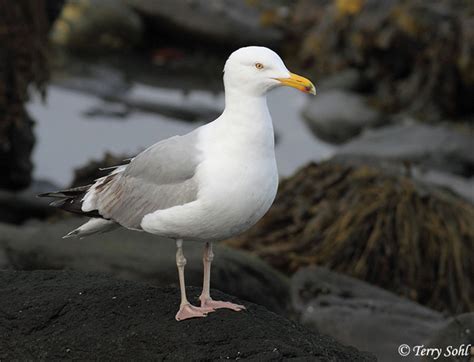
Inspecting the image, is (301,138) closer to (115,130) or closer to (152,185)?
(115,130)

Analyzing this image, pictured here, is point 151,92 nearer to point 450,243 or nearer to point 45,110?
point 45,110

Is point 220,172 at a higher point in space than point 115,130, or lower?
higher

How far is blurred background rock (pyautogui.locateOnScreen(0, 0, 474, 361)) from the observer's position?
702 centimetres

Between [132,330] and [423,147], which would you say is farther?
[423,147]

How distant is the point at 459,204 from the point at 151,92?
261 inches

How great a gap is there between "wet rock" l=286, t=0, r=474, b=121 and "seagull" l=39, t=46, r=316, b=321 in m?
8.30

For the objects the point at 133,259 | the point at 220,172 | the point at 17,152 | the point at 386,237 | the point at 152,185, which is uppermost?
the point at 220,172

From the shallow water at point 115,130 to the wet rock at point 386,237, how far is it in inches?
109

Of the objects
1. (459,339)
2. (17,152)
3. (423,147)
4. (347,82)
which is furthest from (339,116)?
(459,339)

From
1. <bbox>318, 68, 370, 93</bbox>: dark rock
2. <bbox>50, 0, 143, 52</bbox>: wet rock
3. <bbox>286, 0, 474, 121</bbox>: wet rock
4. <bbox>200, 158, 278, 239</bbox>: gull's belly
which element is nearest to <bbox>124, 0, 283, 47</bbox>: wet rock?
<bbox>50, 0, 143, 52</bbox>: wet rock

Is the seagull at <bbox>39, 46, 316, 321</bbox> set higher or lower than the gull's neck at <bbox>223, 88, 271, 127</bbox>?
lower

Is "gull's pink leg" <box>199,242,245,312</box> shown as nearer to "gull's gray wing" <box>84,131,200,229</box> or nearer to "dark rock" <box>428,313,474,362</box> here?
"gull's gray wing" <box>84,131,200,229</box>

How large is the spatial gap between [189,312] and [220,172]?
→ 2.41 ft

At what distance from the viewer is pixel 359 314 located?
23.0ft
